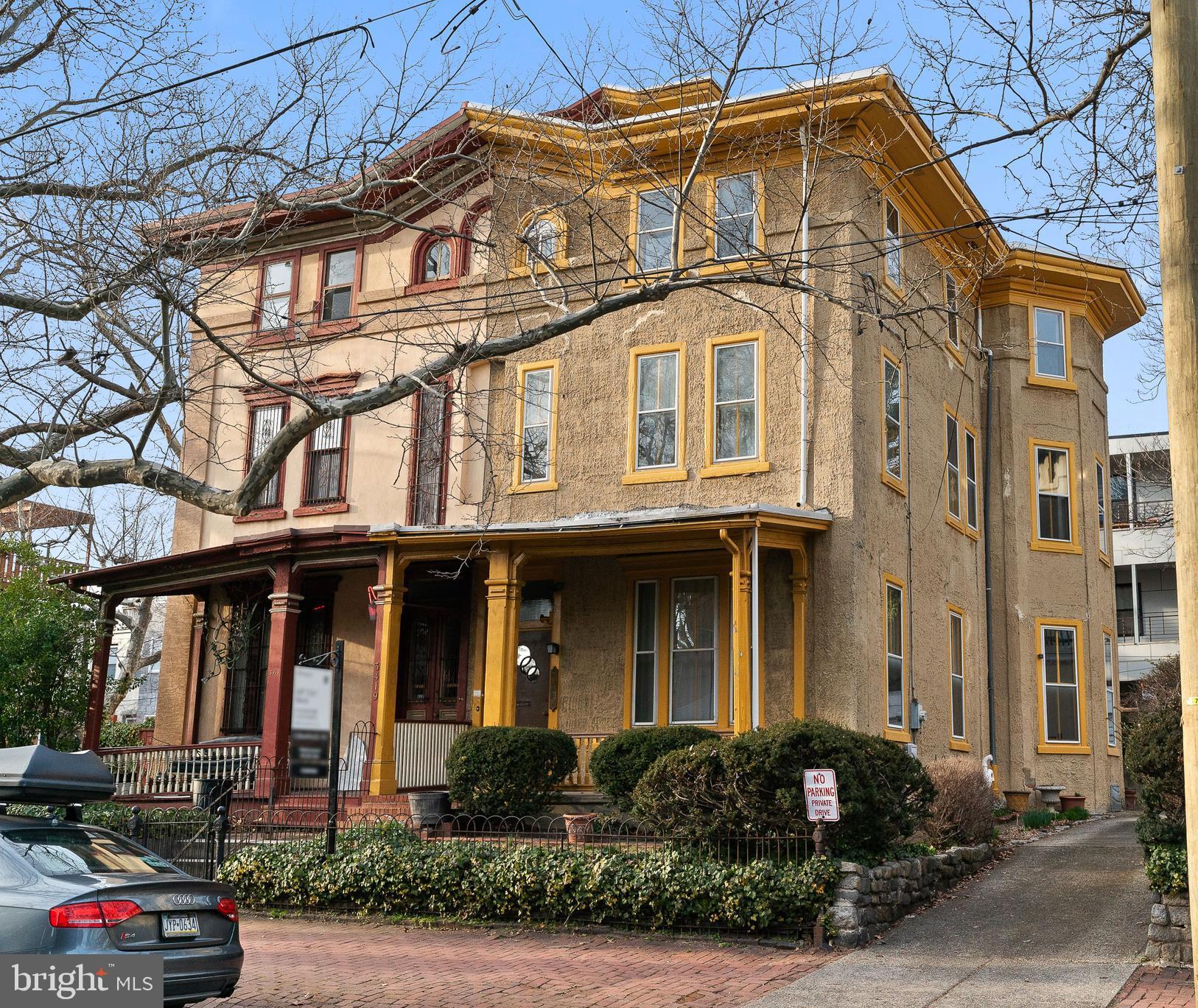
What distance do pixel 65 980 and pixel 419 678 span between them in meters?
12.4

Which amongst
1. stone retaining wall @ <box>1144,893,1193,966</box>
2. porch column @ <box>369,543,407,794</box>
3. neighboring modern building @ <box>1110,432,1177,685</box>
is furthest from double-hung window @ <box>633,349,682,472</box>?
neighboring modern building @ <box>1110,432,1177,685</box>

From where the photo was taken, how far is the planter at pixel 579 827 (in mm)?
13516

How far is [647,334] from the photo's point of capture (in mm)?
18453

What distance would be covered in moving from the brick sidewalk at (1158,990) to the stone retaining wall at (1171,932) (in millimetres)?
140

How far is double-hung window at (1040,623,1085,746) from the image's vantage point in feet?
70.9

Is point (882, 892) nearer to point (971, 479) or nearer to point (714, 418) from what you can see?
point (714, 418)

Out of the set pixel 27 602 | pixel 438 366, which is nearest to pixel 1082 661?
pixel 438 366

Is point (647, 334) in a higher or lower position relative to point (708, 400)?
higher

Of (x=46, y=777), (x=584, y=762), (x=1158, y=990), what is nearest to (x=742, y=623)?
(x=584, y=762)

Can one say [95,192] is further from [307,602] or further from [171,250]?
[307,602]

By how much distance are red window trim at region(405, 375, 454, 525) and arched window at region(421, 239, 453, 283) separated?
6.66 ft

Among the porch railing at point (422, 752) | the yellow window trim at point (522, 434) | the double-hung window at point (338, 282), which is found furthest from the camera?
the double-hung window at point (338, 282)

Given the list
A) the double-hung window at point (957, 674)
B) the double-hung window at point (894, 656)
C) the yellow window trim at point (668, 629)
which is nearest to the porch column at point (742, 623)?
the yellow window trim at point (668, 629)

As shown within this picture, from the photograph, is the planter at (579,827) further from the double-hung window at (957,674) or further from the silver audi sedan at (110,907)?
the double-hung window at (957,674)
